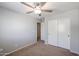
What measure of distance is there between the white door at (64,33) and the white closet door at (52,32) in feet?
0.78

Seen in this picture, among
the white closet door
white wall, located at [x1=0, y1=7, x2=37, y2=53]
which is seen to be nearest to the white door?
the white closet door

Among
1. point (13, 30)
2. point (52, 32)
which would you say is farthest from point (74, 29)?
point (13, 30)

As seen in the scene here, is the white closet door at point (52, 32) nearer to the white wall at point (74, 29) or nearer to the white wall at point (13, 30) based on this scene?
the white wall at point (74, 29)

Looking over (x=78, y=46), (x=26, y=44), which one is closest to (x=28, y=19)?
(x=26, y=44)

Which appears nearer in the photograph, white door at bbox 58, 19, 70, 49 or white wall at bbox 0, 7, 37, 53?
white wall at bbox 0, 7, 37, 53

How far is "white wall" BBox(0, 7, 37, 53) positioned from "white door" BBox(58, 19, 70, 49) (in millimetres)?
1573

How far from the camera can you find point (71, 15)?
10.1 ft

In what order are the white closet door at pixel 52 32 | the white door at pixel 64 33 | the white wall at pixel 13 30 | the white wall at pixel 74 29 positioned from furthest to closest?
the white closet door at pixel 52 32, the white door at pixel 64 33, the white wall at pixel 74 29, the white wall at pixel 13 30

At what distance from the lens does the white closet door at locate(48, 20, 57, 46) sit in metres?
3.85

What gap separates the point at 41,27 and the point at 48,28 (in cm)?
102

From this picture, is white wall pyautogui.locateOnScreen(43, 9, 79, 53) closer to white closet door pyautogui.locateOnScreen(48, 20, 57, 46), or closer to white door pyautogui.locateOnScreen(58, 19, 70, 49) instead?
white door pyautogui.locateOnScreen(58, 19, 70, 49)

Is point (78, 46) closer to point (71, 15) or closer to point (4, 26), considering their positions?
point (71, 15)

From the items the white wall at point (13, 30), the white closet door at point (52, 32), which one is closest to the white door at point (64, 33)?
the white closet door at point (52, 32)

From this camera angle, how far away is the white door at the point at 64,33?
3.28 m
